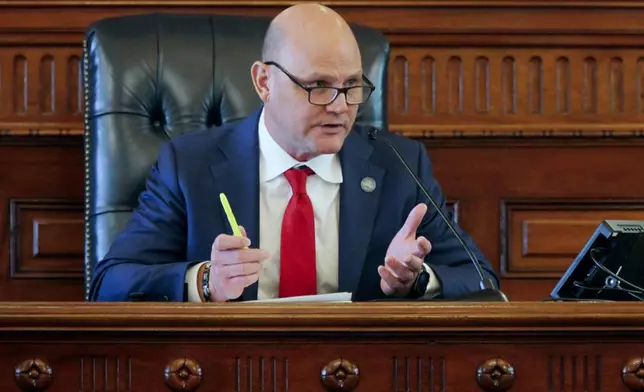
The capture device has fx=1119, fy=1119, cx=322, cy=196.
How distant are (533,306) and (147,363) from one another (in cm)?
48

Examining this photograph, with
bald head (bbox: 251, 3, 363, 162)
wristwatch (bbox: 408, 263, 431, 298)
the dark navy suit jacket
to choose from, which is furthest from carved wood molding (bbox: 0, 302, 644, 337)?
bald head (bbox: 251, 3, 363, 162)

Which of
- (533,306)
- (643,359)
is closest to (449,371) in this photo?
(533,306)

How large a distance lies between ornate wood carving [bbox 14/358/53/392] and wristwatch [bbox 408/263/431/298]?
0.89 meters

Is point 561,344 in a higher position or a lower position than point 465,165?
lower

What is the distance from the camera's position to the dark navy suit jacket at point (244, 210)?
7.57 feet

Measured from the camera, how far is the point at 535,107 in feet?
9.59

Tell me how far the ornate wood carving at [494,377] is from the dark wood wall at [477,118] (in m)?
1.51

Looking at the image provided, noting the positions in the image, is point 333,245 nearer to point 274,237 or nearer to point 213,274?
point 274,237

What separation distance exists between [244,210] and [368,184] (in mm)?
274

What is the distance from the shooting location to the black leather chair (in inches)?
95.6

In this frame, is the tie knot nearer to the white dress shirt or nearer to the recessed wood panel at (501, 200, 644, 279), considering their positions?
the white dress shirt

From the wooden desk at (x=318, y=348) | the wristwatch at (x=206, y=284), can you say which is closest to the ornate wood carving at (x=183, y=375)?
the wooden desk at (x=318, y=348)

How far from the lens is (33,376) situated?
1359 millimetres

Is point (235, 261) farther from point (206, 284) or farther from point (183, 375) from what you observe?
point (183, 375)
